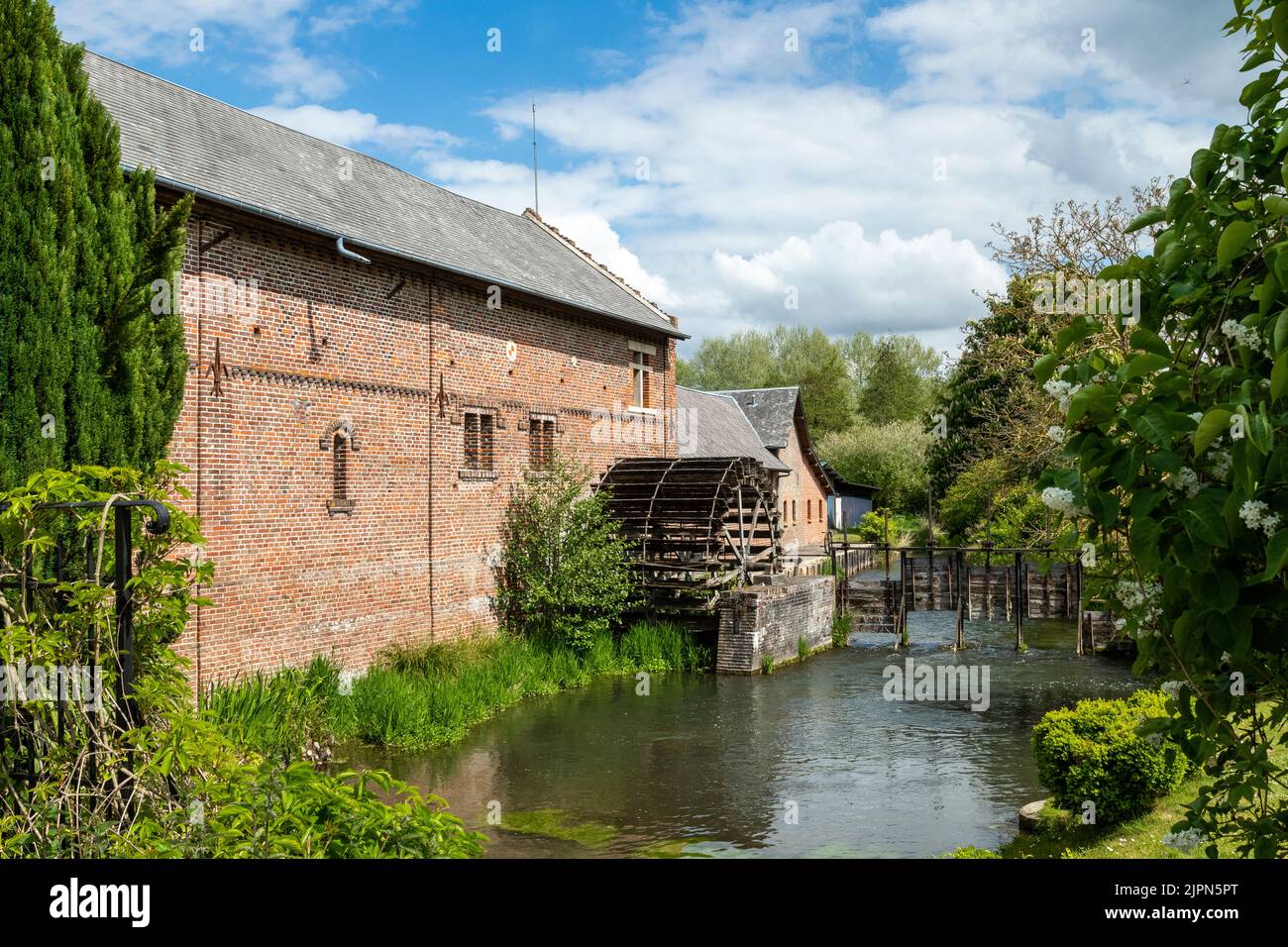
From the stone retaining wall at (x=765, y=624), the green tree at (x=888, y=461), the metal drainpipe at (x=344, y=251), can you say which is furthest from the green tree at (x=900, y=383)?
the metal drainpipe at (x=344, y=251)

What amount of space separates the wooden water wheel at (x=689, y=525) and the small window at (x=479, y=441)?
2.59m

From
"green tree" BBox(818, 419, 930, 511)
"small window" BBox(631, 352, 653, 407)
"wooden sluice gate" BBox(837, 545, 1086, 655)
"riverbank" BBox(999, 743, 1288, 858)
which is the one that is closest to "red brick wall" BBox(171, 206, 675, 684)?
"small window" BBox(631, 352, 653, 407)

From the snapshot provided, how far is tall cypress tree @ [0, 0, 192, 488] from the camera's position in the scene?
28.0 ft

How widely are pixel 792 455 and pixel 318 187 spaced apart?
75.2ft

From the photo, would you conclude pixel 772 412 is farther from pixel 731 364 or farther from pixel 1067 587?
pixel 731 364

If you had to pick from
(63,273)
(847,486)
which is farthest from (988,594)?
(847,486)

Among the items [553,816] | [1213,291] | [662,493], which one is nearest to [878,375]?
[662,493]

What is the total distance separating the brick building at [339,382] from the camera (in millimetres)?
11469

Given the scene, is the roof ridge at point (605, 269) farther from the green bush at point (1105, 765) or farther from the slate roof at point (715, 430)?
the green bush at point (1105, 765)

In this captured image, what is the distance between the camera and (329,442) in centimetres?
1309

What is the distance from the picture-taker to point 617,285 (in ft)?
73.8

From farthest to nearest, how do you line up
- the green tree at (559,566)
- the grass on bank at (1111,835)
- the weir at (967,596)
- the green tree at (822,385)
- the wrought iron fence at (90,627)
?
the green tree at (822,385)
the weir at (967,596)
the green tree at (559,566)
the grass on bank at (1111,835)
the wrought iron fence at (90,627)

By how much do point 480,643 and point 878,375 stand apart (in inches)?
2009

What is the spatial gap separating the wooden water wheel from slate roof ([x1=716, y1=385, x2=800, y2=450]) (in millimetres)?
14216
